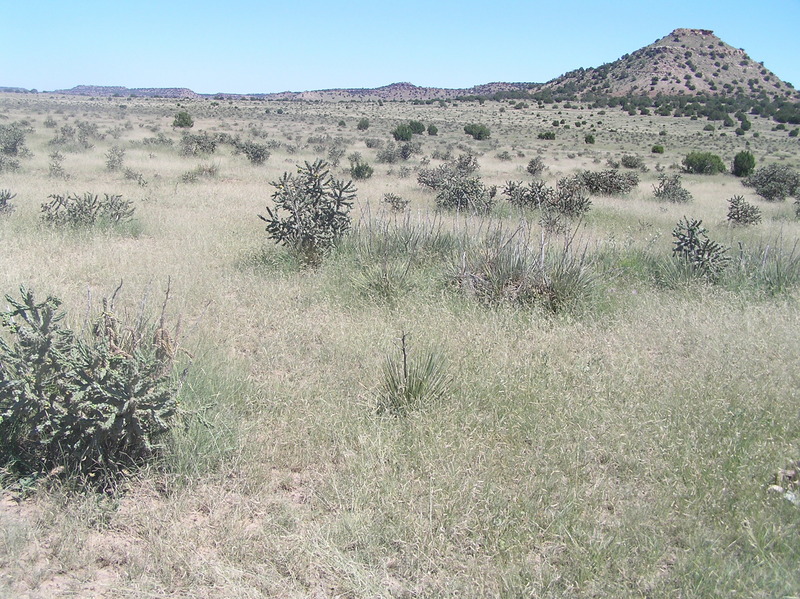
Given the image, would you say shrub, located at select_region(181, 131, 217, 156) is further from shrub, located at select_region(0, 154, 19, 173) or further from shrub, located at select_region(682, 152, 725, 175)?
shrub, located at select_region(682, 152, 725, 175)

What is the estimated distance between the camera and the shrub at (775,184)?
61.0 feet

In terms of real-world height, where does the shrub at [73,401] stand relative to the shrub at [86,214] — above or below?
below

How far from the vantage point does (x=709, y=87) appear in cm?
8056

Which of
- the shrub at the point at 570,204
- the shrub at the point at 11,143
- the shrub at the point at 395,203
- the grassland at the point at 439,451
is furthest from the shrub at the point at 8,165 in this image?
the shrub at the point at 570,204

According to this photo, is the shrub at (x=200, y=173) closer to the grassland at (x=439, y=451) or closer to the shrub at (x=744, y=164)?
the grassland at (x=439, y=451)

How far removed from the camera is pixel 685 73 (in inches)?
3295

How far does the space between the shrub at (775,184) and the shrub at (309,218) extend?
55.6 feet

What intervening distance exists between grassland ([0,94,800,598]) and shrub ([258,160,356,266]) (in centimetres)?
45

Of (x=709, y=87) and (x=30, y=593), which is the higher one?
(x=709, y=87)

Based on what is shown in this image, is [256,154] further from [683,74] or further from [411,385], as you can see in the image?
[683,74]

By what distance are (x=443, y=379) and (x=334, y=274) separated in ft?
11.0

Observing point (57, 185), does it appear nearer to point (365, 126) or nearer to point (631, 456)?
point (631, 456)

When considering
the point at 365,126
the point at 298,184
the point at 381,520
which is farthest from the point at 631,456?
the point at 365,126

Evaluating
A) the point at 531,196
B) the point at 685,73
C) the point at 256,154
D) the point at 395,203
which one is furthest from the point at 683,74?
the point at 395,203
